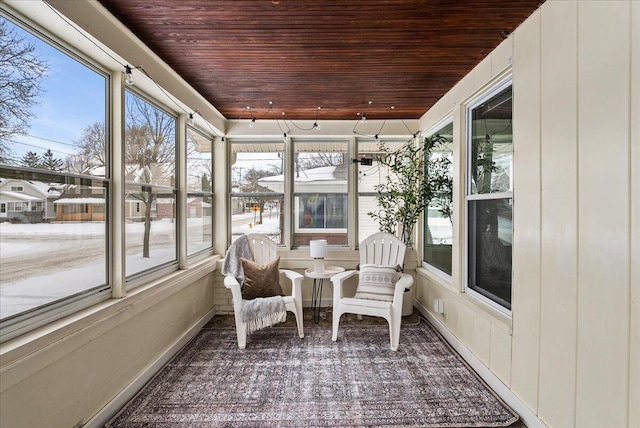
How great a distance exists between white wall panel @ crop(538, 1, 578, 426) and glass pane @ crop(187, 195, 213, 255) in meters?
3.17

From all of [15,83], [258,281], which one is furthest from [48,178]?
[258,281]

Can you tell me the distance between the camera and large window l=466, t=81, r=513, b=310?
237 cm

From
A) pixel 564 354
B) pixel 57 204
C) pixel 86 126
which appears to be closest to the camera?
pixel 564 354

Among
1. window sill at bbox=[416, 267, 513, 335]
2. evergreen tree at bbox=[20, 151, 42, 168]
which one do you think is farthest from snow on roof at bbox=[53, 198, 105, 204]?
window sill at bbox=[416, 267, 513, 335]

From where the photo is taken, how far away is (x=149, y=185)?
2.76 m

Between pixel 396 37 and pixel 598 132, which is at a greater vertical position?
pixel 396 37

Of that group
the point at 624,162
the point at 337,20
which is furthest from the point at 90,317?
the point at 624,162

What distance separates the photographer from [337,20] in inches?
80.6

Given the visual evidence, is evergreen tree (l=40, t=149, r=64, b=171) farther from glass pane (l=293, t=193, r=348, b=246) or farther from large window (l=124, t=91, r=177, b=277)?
glass pane (l=293, t=193, r=348, b=246)

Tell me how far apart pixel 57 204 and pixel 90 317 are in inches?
26.6

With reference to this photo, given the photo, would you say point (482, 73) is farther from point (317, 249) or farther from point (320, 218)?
point (320, 218)

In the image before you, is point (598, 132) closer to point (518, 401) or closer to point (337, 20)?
point (337, 20)

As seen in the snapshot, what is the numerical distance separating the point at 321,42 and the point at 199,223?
2.48 metres

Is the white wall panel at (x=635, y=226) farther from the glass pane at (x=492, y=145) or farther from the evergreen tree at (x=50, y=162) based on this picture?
the evergreen tree at (x=50, y=162)
